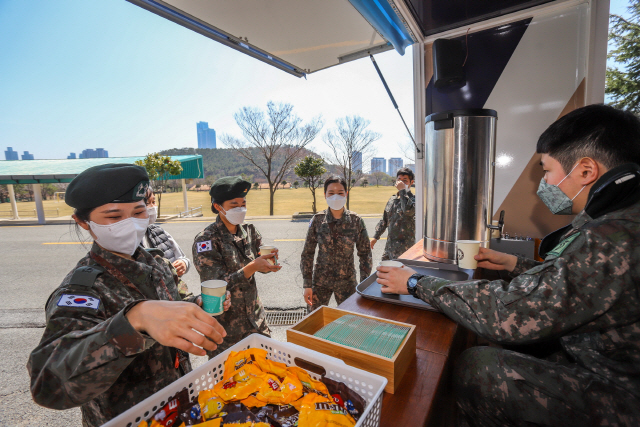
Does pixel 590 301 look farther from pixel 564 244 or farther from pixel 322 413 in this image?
pixel 322 413

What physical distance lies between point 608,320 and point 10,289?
914 cm

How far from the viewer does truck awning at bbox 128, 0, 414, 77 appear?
192cm

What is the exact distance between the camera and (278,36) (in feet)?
7.75

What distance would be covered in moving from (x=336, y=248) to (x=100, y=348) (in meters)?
2.64

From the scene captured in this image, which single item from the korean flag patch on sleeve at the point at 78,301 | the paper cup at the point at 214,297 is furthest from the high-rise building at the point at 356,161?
the korean flag patch on sleeve at the point at 78,301

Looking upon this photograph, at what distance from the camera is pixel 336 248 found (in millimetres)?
3324

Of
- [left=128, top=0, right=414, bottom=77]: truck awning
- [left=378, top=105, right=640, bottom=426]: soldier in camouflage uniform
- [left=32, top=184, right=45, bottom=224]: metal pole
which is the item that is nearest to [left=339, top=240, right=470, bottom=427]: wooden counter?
[left=378, top=105, right=640, bottom=426]: soldier in camouflage uniform

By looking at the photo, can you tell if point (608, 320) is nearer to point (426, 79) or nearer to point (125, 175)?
point (125, 175)

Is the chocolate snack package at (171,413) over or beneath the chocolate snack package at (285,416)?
over

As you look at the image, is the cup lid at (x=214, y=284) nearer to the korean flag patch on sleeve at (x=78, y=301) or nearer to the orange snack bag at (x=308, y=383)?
the korean flag patch on sleeve at (x=78, y=301)

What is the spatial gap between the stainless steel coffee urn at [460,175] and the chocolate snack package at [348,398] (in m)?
1.67

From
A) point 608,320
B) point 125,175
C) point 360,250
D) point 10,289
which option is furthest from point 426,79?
point 10,289

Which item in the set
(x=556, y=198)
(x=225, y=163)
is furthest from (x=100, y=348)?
(x=225, y=163)

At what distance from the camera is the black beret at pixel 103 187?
1.21 metres
